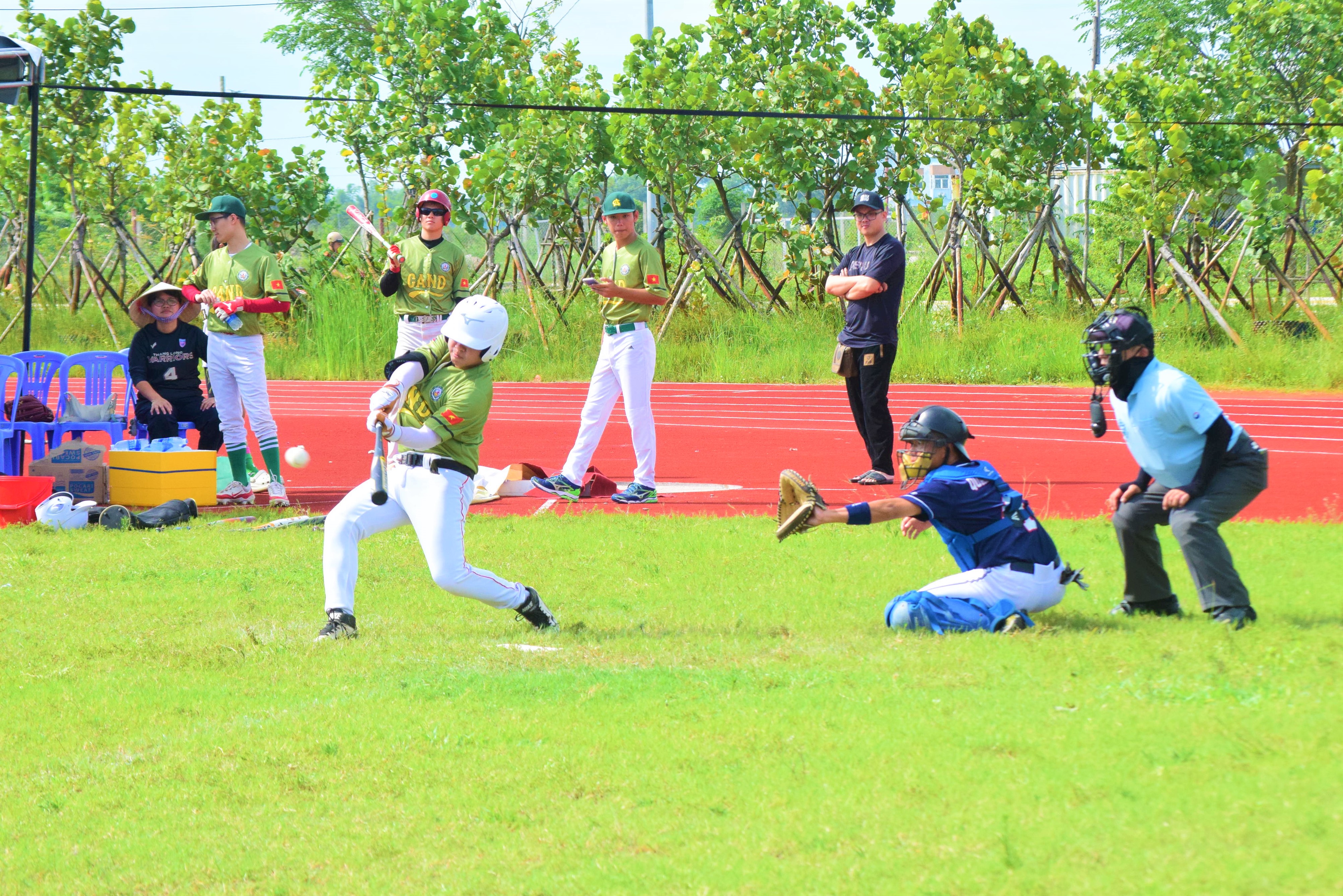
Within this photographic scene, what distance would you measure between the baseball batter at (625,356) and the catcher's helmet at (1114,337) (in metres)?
4.33

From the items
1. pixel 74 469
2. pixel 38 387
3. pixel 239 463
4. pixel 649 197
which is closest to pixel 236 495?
pixel 239 463

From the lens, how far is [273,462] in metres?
10.9

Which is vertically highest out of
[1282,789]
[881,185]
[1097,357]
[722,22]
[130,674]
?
[722,22]

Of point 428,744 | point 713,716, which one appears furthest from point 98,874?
point 713,716

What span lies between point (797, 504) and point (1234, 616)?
206 cm

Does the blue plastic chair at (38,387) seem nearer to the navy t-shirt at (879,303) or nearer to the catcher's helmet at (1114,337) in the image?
the navy t-shirt at (879,303)

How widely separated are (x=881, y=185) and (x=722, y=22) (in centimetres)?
389

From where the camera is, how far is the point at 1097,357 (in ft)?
21.5

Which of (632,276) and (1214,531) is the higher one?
(632,276)

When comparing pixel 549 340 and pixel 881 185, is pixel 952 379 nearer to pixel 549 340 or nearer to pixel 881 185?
pixel 881 185

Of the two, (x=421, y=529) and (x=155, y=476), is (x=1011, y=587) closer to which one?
(x=421, y=529)

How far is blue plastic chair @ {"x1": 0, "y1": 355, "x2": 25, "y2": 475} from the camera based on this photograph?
36.2ft

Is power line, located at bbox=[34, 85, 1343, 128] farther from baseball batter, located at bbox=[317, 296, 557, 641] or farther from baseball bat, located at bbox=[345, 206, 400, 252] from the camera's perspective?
baseball batter, located at bbox=[317, 296, 557, 641]

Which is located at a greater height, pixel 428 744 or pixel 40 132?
pixel 40 132
